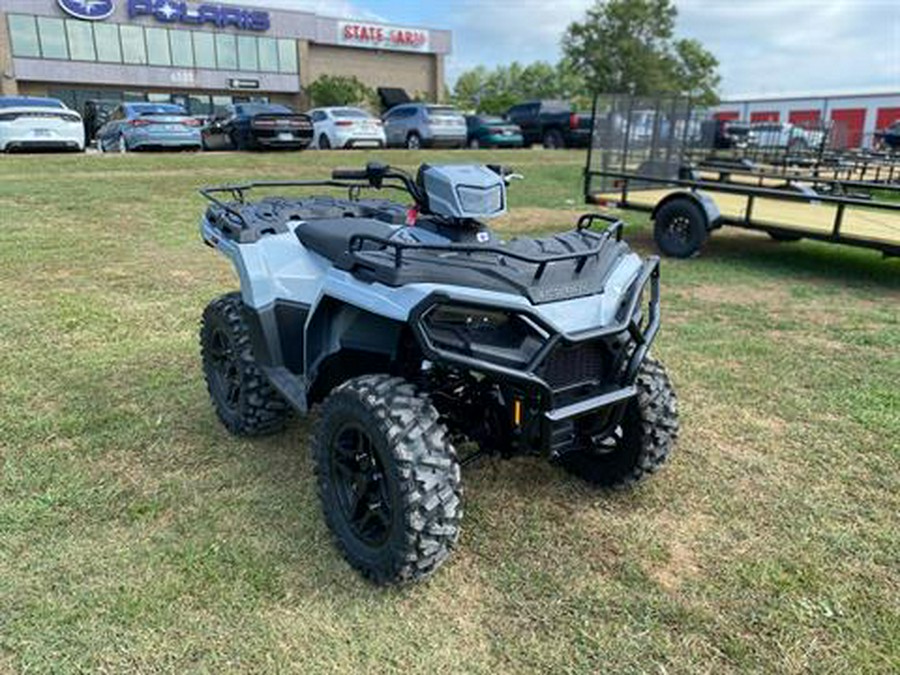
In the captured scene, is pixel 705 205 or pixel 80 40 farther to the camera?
pixel 80 40

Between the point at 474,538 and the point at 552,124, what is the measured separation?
2447 centimetres

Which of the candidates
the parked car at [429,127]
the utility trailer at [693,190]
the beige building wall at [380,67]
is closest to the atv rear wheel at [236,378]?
the utility trailer at [693,190]

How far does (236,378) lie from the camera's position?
134 inches

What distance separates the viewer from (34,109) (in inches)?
582

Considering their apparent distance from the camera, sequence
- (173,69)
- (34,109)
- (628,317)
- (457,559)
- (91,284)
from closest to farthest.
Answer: (628,317)
(457,559)
(91,284)
(34,109)
(173,69)

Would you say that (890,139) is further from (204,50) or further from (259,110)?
(204,50)

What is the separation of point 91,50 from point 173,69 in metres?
4.21

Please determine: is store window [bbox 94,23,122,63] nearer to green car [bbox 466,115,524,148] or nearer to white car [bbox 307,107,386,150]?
white car [bbox 307,107,386,150]

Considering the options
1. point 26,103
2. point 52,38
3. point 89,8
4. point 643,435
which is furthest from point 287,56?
point 643,435

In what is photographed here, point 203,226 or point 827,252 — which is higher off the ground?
point 203,226

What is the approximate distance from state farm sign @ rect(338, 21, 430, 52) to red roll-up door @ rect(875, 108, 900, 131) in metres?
29.2

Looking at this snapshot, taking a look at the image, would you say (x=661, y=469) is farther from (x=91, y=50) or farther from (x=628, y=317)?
(x=91, y=50)

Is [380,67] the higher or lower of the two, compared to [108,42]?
lower

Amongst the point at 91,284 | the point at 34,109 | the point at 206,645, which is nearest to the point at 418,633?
the point at 206,645
